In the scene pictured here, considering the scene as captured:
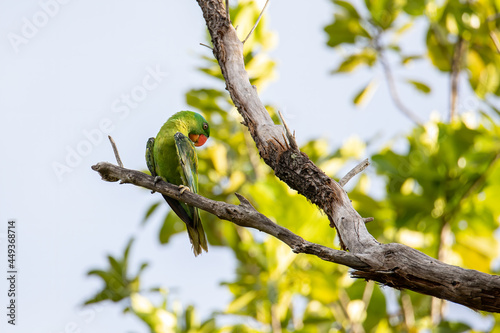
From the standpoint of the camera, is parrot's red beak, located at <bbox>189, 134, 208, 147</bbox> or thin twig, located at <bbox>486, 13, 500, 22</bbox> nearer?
parrot's red beak, located at <bbox>189, 134, 208, 147</bbox>

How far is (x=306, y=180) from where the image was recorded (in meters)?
2.40

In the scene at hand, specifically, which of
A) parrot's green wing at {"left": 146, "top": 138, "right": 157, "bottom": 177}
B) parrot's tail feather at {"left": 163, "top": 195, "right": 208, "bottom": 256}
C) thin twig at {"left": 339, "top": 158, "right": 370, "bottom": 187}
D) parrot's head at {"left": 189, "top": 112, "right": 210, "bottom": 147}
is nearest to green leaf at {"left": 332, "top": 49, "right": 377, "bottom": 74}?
parrot's head at {"left": 189, "top": 112, "right": 210, "bottom": 147}

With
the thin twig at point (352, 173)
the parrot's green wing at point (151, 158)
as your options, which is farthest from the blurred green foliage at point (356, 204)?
the thin twig at point (352, 173)

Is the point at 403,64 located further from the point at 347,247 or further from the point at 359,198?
the point at 347,247

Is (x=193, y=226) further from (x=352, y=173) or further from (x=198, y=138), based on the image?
(x=352, y=173)

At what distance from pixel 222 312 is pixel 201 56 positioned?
280 centimetres

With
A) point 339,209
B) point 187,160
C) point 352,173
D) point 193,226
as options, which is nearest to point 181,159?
point 187,160

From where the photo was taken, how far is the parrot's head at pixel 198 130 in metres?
4.68

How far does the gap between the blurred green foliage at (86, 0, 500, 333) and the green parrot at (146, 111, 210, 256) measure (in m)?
0.71

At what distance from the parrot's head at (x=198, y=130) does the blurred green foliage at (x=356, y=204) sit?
2.27 feet

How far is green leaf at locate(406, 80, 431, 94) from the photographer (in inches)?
254

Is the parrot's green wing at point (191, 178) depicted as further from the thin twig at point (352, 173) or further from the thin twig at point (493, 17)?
the thin twig at point (493, 17)

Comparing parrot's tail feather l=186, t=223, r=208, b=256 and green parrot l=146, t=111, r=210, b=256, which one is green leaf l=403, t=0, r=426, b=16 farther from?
parrot's tail feather l=186, t=223, r=208, b=256

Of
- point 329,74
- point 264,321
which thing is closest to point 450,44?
point 329,74
